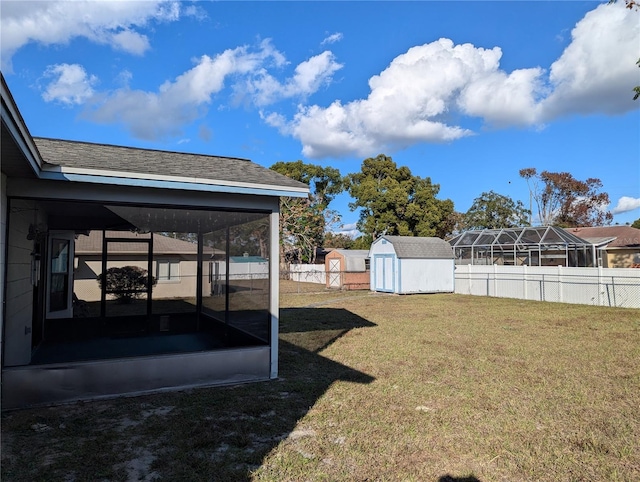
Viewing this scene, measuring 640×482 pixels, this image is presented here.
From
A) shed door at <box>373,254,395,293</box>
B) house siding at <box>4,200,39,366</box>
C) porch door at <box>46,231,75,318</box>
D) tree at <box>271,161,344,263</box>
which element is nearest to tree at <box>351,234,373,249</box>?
tree at <box>271,161,344,263</box>

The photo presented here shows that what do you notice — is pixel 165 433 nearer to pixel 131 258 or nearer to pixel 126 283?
pixel 126 283

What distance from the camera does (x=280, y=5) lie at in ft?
34.1

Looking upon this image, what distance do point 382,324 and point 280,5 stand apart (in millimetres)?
8671

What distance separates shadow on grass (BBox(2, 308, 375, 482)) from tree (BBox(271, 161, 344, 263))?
83.5ft

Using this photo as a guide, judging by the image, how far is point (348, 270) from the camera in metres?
25.5

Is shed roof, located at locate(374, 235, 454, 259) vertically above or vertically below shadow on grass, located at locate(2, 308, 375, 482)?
above

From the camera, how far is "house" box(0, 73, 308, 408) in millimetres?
4500

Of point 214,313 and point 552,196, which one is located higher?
point 552,196

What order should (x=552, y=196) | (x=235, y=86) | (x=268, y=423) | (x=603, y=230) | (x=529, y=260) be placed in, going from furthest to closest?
(x=552, y=196) < (x=603, y=230) < (x=529, y=260) < (x=235, y=86) < (x=268, y=423)

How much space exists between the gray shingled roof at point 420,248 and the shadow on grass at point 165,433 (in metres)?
15.2

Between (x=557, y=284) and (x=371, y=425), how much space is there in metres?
15.4

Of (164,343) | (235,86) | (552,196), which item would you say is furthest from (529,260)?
(552,196)

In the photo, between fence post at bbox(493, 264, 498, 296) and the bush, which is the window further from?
fence post at bbox(493, 264, 498, 296)

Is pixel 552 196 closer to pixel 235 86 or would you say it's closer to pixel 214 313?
pixel 235 86
